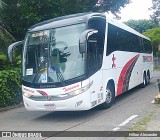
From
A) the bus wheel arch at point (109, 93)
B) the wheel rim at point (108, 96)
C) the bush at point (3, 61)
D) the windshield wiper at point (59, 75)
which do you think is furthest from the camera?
the bush at point (3, 61)

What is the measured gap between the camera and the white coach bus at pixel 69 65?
397 inches

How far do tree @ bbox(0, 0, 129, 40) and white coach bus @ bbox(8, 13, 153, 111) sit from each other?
729 centimetres

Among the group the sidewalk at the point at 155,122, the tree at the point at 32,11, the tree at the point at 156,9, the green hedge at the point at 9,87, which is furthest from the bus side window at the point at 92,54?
the tree at the point at 156,9

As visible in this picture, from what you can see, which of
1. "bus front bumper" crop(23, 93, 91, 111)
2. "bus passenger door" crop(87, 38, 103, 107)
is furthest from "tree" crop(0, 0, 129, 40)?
"bus front bumper" crop(23, 93, 91, 111)

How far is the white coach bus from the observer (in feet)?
33.1

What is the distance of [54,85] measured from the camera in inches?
400

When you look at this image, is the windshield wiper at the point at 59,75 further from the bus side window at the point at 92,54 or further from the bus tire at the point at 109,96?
the bus tire at the point at 109,96

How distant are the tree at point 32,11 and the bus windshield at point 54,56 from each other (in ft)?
25.4

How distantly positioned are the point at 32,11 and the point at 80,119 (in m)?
10.1

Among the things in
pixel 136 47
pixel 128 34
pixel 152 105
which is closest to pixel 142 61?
pixel 136 47

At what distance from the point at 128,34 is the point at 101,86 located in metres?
5.41

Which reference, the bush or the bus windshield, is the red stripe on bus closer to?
the bus windshield

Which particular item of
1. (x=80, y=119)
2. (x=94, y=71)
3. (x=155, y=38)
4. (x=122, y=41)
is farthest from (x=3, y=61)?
(x=155, y=38)

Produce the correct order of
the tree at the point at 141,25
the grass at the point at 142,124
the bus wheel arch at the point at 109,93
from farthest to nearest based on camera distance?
1. the tree at the point at 141,25
2. the bus wheel arch at the point at 109,93
3. the grass at the point at 142,124
